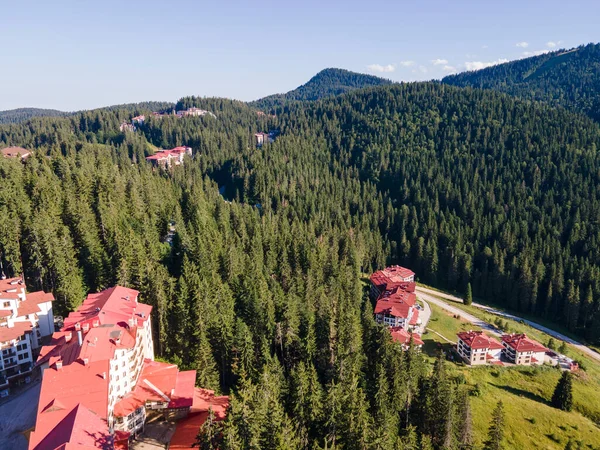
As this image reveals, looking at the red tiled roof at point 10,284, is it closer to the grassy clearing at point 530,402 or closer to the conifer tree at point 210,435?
the conifer tree at point 210,435

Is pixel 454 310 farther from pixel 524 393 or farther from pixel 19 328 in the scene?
pixel 19 328

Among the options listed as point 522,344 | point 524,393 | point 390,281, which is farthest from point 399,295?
point 524,393

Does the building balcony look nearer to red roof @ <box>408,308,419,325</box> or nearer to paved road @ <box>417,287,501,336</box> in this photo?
red roof @ <box>408,308,419,325</box>

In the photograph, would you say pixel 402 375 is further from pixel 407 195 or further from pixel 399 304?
pixel 407 195

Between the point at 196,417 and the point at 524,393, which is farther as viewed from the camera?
the point at 524,393

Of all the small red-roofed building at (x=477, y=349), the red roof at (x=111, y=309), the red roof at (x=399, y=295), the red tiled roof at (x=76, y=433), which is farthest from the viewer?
the red roof at (x=399, y=295)

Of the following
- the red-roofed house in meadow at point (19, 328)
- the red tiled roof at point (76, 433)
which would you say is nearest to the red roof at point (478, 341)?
the red tiled roof at point (76, 433)
